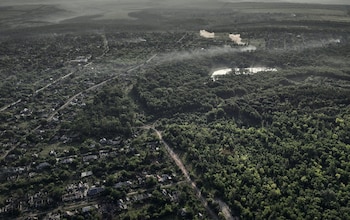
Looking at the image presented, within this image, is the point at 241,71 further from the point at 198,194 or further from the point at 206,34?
the point at 198,194

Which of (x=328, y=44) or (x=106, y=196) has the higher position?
(x=328, y=44)

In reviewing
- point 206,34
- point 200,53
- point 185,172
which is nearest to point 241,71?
point 200,53

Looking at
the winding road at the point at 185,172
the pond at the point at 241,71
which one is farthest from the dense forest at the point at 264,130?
the pond at the point at 241,71

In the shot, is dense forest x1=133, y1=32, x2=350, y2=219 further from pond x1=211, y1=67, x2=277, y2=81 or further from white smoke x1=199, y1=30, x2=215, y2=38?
Result: white smoke x1=199, y1=30, x2=215, y2=38

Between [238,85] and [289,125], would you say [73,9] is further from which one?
[289,125]

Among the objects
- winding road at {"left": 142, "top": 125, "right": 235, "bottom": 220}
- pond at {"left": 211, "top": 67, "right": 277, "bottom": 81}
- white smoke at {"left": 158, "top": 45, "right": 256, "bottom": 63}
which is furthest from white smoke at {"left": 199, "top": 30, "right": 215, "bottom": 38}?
winding road at {"left": 142, "top": 125, "right": 235, "bottom": 220}

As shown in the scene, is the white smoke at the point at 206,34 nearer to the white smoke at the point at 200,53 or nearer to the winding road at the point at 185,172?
the white smoke at the point at 200,53

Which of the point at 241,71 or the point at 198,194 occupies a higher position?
the point at 241,71

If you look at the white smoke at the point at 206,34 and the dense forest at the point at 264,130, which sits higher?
the white smoke at the point at 206,34

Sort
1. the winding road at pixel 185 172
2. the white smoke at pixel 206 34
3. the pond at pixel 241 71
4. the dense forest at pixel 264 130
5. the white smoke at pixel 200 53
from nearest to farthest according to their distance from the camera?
the winding road at pixel 185 172
the dense forest at pixel 264 130
the pond at pixel 241 71
the white smoke at pixel 200 53
the white smoke at pixel 206 34

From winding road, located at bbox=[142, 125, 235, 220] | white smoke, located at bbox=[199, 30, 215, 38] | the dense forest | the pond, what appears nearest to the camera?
winding road, located at bbox=[142, 125, 235, 220]

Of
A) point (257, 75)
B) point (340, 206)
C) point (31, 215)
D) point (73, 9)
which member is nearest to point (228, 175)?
point (340, 206)
